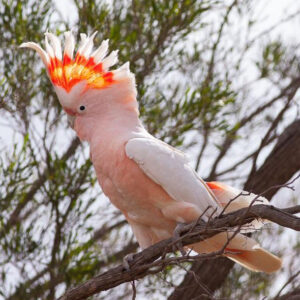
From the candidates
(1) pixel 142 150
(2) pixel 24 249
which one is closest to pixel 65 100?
(1) pixel 142 150

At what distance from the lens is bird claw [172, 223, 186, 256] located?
2.43 metres

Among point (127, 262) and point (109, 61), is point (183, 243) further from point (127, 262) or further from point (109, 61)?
point (109, 61)

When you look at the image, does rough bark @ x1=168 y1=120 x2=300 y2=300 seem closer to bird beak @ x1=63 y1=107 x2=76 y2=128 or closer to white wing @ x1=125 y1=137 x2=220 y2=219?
white wing @ x1=125 y1=137 x2=220 y2=219

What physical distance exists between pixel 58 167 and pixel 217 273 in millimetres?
1108

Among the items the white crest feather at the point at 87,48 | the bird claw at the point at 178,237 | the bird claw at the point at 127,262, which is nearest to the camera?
the bird claw at the point at 178,237

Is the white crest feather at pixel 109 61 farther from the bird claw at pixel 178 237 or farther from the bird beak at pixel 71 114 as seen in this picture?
the bird claw at pixel 178 237

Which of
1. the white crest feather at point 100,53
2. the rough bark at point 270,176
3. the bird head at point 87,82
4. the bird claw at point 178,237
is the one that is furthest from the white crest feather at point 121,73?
the rough bark at point 270,176

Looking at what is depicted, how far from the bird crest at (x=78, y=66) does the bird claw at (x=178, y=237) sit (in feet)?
2.58

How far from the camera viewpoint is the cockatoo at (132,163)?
2848 mm

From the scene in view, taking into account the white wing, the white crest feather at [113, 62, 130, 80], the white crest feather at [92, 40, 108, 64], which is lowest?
the white wing

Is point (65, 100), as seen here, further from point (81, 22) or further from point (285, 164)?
point (285, 164)

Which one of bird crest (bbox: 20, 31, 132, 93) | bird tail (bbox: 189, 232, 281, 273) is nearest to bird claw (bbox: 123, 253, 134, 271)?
bird tail (bbox: 189, 232, 281, 273)

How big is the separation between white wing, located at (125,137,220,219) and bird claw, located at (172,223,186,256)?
13cm

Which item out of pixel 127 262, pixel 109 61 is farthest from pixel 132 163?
pixel 109 61
